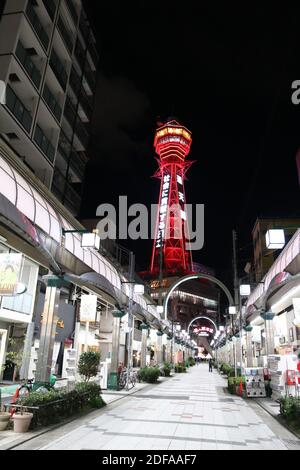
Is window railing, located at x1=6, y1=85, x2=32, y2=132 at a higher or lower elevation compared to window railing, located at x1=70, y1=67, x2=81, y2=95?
lower

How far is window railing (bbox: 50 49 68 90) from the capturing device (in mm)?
29684

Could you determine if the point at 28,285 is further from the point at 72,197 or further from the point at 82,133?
the point at 82,133

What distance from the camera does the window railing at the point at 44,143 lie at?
26.0 meters

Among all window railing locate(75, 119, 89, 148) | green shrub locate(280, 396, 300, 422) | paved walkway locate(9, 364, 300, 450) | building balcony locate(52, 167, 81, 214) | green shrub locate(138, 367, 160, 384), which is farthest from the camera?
window railing locate(75, 119, 89, 148)

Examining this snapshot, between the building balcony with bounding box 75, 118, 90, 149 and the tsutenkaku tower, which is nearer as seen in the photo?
the building balcony with bounding box 75, 118, 90, 149

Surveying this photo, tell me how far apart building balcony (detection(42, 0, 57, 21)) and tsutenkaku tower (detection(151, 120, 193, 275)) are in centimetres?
5743

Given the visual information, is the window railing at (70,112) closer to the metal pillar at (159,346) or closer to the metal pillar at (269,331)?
the metal pillar at (159,346)

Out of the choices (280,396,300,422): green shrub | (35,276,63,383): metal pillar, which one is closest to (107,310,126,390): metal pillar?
(35,276,63,383): metal pillar

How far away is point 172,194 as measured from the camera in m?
85.9

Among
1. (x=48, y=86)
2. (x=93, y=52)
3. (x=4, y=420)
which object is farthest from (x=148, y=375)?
(x=93, y=52)

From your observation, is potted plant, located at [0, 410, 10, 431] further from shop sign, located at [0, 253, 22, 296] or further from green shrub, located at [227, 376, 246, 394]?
green shrub, located at [227, 376, 246, 394]

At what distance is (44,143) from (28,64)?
5494 millimetres

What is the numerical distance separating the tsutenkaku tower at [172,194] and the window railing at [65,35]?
53416 millimetres
